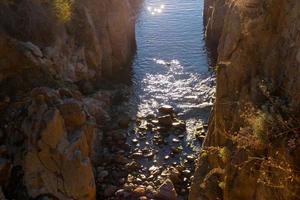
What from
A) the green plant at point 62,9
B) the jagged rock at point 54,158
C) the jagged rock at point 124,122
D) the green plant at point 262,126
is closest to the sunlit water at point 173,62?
the jagged rock at point 124,122

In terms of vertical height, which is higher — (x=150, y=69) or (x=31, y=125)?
(x=31, y=125)

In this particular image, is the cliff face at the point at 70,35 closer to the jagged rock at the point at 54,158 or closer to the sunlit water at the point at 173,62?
the sunlit water at the point at 173,62

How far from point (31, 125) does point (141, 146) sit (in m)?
7.13

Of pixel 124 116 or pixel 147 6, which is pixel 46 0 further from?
pixel 147 6

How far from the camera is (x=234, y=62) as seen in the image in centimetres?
1323

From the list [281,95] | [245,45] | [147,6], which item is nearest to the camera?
[281,95]

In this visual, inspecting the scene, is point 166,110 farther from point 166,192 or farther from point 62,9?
point 62,9

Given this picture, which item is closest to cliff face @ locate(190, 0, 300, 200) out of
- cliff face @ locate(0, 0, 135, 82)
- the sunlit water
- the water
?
the water

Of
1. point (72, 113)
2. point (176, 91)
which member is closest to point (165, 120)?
point (176, 91)

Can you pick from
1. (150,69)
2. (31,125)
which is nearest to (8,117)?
(31,125)

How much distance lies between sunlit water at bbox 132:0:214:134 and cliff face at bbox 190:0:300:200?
36.3 ft

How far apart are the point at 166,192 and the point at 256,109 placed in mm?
8759

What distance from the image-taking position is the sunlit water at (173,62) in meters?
26.9

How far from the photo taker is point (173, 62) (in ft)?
107
